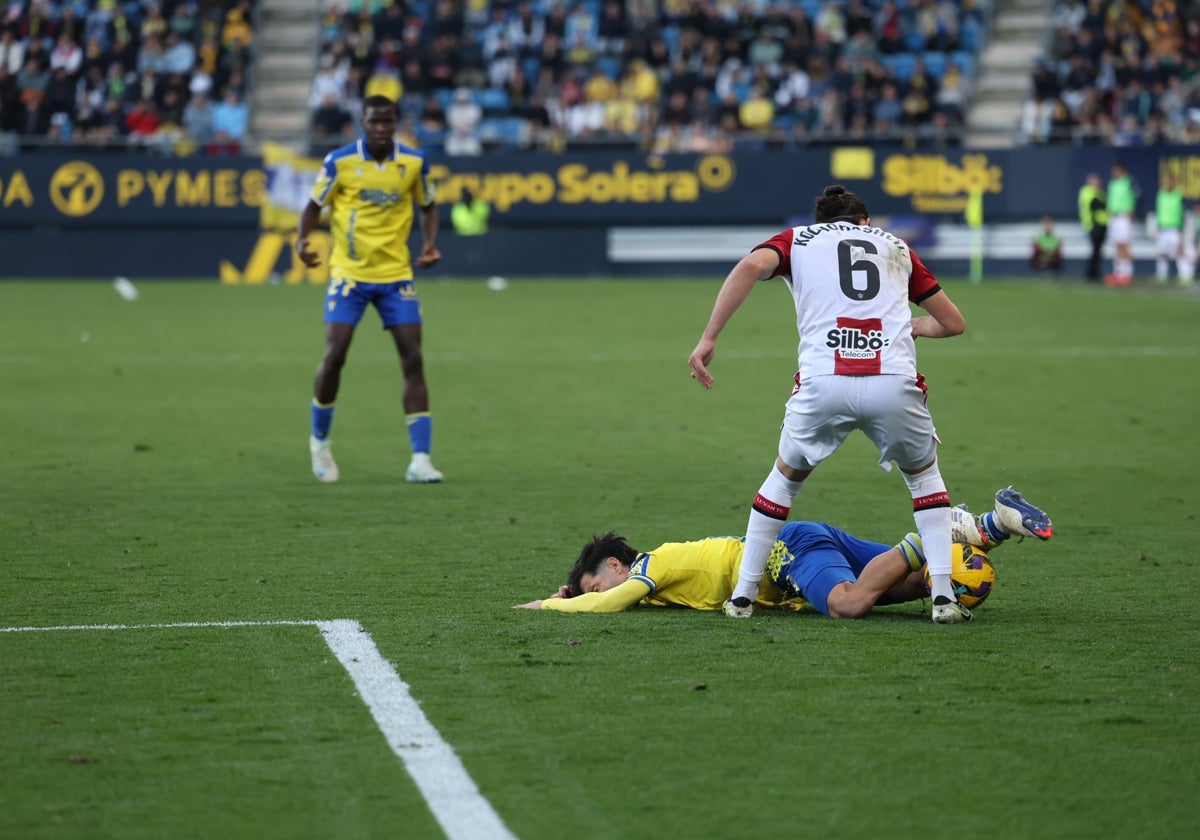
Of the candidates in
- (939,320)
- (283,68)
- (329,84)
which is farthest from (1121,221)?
(939,320)

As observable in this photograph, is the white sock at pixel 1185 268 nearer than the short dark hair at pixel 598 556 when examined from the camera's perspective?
No

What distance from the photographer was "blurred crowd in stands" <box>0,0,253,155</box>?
1337 inches

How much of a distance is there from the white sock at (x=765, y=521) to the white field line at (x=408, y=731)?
1466 mm

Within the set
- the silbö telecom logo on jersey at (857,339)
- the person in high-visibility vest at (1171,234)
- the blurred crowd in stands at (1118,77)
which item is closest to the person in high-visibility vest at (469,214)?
the blurred crowd in stands at (1118,77)

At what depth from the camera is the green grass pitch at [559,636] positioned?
4.41m

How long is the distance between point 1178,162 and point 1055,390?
64.4 feet

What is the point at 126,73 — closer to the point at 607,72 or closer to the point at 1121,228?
the point at 607,72

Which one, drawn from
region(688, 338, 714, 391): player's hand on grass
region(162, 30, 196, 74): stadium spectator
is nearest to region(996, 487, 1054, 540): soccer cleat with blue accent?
region(688, 338, 714, 391): player's hand on grass

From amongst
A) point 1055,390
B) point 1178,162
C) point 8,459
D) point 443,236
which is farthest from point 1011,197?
point 8,459

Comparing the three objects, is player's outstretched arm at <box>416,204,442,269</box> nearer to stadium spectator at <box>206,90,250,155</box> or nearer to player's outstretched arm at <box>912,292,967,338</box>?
player's outstretched arm at <box>912,292,967,338</box>

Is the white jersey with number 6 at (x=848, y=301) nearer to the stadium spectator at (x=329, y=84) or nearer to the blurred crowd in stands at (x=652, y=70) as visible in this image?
the blurred crowd in stands at (x=652, y=70)

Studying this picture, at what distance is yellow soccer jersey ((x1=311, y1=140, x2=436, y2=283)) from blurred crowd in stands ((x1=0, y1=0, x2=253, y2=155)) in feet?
76.2

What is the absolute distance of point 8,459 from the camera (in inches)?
454

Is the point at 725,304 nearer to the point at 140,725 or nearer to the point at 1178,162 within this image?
the point at 140,725
